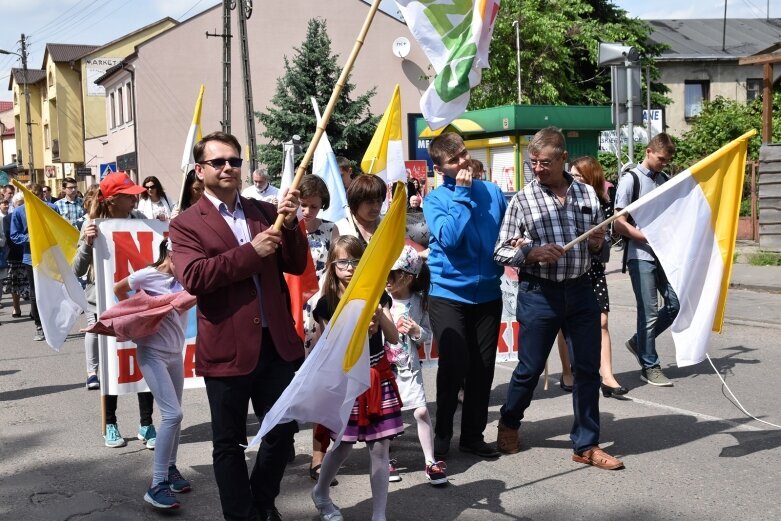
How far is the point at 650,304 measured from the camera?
7.62 meters

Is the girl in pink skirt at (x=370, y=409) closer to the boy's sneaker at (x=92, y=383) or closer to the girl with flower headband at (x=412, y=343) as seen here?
the girl with flower headband at (x=412, y=343)

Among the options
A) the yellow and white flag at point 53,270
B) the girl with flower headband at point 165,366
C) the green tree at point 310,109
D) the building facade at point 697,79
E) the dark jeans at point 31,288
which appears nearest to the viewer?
the girl with flower headband at point 165,366

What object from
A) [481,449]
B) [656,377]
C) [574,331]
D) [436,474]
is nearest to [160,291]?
[436,474]

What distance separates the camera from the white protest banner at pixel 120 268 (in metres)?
6.37

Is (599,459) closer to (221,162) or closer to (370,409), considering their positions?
(370,409)

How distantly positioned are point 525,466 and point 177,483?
2.03 m

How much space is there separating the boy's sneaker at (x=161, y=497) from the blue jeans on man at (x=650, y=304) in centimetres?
420

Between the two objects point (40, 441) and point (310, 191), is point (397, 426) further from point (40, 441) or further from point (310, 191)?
point (40, 441)

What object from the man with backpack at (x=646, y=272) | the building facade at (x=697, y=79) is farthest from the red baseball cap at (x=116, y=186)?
the building facade at (x=697, y=79)

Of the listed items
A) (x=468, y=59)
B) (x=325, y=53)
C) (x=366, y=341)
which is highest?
(x=325, y=53)

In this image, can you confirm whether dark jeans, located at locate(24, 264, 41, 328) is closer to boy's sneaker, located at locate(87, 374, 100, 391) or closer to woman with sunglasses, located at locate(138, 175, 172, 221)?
woman with sunglasses, located at locate(138, 175, 172, 221)

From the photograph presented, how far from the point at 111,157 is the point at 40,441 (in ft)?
141

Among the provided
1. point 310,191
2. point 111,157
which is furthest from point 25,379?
point 111,157

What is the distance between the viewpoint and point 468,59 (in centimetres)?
504
